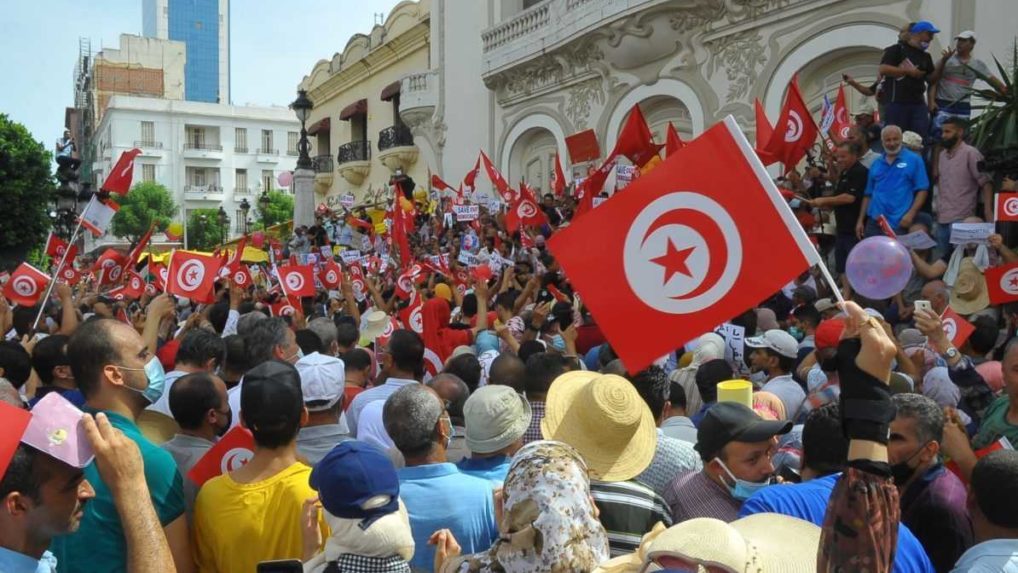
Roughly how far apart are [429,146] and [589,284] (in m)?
23.5

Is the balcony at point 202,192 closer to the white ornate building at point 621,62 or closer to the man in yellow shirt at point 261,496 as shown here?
the white ornate building at point 621,62

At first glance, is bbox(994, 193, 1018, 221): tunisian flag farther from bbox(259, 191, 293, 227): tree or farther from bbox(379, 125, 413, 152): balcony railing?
bbox(259, 191, 293, 227): tree

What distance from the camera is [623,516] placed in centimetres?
297

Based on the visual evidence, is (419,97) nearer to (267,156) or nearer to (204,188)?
(204,188)

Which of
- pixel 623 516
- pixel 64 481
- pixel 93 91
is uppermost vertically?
pixel 93 91

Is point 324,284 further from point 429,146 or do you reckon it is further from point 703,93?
point 429,146

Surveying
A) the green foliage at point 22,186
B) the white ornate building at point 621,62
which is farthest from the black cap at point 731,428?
the green foliage at point 22,186

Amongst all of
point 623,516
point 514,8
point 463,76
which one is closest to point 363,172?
point 463,76

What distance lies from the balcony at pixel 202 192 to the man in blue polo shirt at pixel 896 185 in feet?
223

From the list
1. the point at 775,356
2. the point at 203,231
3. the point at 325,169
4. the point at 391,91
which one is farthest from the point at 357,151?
the point at 203,231

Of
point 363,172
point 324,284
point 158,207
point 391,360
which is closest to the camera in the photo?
point 391,360

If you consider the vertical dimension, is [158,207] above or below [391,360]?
above

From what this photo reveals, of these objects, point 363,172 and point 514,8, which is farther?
point 363,172

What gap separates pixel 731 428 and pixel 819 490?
1.50 ft
